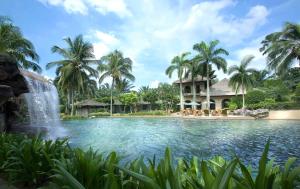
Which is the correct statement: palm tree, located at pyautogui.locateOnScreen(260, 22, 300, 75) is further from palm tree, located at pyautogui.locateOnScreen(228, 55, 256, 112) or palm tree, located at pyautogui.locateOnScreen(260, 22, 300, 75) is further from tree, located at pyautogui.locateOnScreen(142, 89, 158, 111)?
tree, located at pyautogui.locateOnScreen(142, 89, 158, 111)

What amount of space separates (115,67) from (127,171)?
147 ft

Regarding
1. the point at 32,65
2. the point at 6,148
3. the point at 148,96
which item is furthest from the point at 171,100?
the point at 6,148

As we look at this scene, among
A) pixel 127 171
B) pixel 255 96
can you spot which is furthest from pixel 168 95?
pixel 127 171

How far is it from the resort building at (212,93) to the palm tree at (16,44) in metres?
26.4

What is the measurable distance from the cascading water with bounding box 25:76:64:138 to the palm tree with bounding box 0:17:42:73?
322cm

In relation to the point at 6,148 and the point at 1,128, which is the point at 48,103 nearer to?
the point at 1,128

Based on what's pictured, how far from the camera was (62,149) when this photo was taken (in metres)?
4.79

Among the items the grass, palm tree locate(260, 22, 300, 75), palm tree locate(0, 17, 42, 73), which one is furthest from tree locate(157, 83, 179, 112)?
the grass

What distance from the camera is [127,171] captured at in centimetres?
190

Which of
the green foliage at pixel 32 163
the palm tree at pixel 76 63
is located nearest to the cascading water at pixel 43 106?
the green foliage at pixel 32 163

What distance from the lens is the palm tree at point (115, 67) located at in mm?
45781

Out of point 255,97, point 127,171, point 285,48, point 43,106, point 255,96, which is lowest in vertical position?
point 127,171

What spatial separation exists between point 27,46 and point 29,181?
21.0 m

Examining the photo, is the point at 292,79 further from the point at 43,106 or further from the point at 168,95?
the point at 43,106
